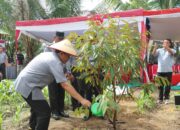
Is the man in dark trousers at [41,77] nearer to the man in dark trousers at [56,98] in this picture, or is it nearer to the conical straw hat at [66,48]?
the conical straw hat at [66,48]

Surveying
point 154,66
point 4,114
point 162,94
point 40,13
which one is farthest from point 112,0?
point 4,114

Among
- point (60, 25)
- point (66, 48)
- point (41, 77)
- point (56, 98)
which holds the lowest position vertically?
point (56, 98)

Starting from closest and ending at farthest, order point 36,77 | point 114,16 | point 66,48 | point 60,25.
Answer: point 66,48
point 36,77
point 114,16
point 60,25

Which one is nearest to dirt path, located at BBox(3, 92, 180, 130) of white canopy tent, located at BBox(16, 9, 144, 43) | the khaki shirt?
the khaki shirt

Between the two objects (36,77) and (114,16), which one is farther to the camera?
(114,16)

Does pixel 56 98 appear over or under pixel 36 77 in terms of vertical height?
under

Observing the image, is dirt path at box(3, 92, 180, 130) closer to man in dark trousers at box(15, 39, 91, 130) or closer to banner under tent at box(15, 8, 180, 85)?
man in dark trousers at box(15, 39, 91, 130)

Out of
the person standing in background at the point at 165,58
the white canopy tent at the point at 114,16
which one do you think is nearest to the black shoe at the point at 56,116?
the person standing in background at the point at 165,58

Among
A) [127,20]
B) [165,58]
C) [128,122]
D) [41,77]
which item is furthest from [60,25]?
[41,77]

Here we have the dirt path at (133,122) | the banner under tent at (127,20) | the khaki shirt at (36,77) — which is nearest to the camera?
the khaki shirt at (36,77)

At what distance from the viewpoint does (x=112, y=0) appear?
17.4m

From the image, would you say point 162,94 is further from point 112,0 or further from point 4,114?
point 112,0

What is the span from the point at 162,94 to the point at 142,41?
10.4 feet

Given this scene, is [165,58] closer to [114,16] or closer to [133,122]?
[114,16]
